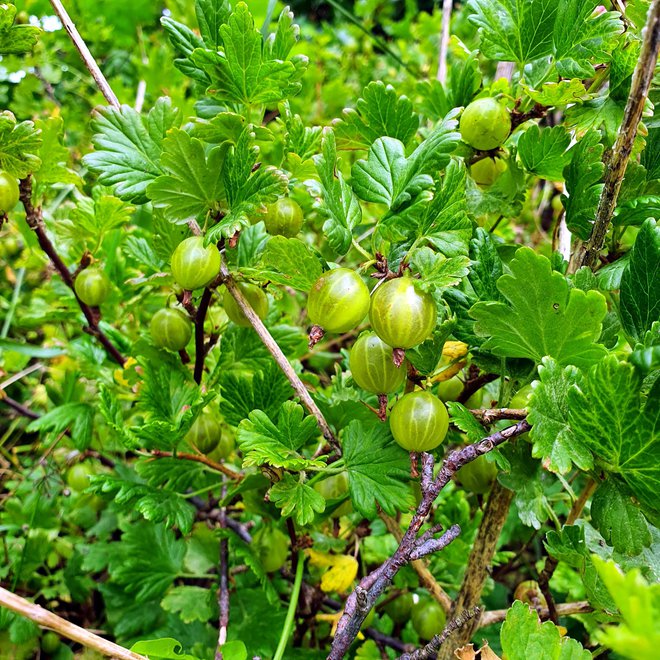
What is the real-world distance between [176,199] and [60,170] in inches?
11.3

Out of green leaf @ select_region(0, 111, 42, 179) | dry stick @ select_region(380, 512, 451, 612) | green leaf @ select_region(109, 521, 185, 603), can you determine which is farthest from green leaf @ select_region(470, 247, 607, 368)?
green leaf @ select_region(109, 521, 185, 603)

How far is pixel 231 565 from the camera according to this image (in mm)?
940

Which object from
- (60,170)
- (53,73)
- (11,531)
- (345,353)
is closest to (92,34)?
(53,73)

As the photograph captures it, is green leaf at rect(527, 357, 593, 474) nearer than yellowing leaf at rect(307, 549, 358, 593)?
Yes

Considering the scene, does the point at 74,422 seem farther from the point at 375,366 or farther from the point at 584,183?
the point at 584,183

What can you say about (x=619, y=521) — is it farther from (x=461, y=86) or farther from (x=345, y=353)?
(x=461, y=86)

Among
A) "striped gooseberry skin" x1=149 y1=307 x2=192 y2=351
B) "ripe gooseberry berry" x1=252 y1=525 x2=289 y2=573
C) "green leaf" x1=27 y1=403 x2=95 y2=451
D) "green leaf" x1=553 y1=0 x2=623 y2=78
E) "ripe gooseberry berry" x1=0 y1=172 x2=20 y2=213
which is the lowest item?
"ripe gooseberry berry" x1=252 y1=525 x2=289 y2=573

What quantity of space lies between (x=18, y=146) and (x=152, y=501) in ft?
1.43

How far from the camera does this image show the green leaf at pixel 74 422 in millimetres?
944

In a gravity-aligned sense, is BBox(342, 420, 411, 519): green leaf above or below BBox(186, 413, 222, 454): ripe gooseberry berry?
above

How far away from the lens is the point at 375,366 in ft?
1.88

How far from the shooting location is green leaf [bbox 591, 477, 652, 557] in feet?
1.61

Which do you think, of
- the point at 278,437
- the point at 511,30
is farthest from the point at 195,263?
the point at 511,30

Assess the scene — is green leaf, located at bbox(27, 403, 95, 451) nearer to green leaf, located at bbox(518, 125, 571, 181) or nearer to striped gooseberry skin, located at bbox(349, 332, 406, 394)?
striped gooseberry skin, located at bbox(349, 332, 406, 394)
